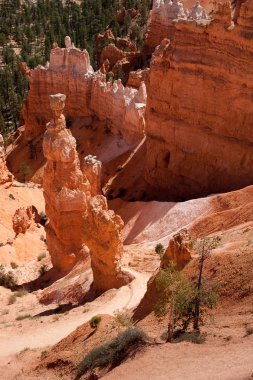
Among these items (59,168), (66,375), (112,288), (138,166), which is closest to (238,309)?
(66,375)

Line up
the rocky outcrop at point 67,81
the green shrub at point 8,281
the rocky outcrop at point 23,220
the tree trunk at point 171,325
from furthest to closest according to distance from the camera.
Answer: the rocky outcrop at point 67,81, the rocky outcrop at point 23,220, the green shrub at point 8,281, the tree trunk at point 171,325

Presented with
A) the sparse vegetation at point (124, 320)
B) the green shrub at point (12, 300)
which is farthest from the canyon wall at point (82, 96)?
the sparse vegetation at point (124, 320)

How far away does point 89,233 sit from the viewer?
2284cm

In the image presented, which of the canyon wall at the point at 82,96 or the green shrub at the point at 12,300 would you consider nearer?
the green shrub at the point at 12,300

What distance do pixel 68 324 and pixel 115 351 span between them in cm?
605

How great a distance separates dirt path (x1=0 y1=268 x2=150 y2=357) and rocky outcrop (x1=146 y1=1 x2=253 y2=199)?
11.5m

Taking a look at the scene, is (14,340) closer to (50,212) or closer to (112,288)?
(112,288)

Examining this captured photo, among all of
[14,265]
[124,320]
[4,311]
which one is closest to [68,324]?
[124,320]

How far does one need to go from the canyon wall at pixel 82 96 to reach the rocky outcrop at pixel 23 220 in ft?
35.3

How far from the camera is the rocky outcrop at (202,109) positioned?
1164 inches

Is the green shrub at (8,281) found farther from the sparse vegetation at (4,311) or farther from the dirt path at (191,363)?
the dirt path at (191,363)

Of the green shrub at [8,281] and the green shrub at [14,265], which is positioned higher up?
the green shrub at [8,281]

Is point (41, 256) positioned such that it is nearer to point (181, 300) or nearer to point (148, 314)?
point (148, 314)

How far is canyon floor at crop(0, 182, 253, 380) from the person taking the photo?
1284cm
